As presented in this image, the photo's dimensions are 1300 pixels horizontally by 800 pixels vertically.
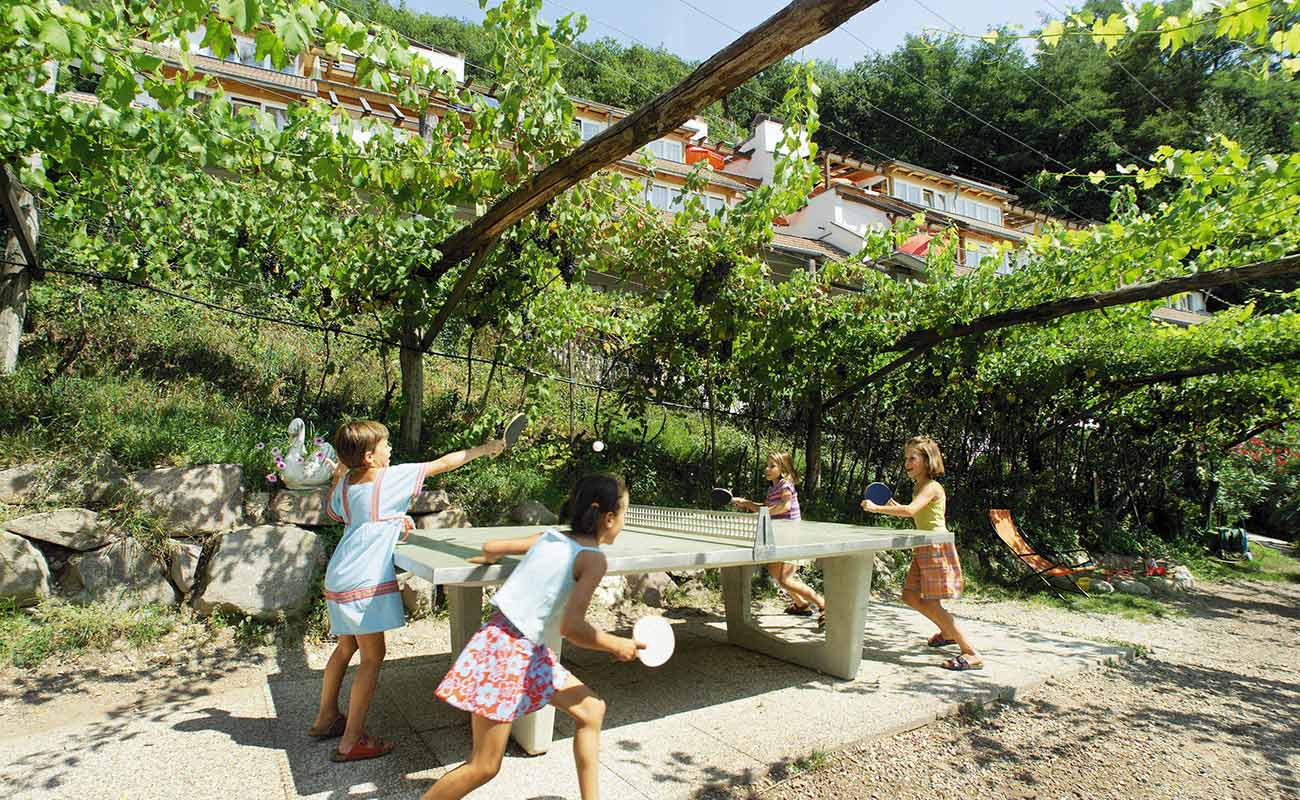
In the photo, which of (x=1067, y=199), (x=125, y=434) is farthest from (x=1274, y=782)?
(x=1067, y=199)

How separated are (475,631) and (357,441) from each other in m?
1.16

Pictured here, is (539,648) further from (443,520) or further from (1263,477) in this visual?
(1263,477)

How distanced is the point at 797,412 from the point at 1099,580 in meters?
4.00

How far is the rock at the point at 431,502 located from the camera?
5641 millimetres

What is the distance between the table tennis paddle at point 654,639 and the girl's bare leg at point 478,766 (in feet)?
1.63

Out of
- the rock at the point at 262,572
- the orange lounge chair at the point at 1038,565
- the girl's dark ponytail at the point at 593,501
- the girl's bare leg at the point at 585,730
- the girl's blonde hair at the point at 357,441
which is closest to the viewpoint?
the girl's bare leg at the point at 585,730

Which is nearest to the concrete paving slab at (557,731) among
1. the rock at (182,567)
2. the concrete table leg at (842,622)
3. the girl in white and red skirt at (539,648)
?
the concrete table leg at (842,622)

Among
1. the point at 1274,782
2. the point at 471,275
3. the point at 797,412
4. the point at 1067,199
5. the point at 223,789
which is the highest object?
the point at 1067,199

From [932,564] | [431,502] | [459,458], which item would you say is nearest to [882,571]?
[932,564]

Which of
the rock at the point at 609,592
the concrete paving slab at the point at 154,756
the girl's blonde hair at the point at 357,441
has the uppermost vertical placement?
the girl's blonde hair at the point at 357,441

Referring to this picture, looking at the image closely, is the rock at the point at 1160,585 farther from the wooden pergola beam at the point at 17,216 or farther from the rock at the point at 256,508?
the wooden pergola beam at the point at 17,216

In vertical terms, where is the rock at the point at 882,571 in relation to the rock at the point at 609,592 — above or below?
above

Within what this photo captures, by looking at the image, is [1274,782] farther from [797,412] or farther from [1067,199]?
[1067,199]

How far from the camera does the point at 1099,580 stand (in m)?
8.38
